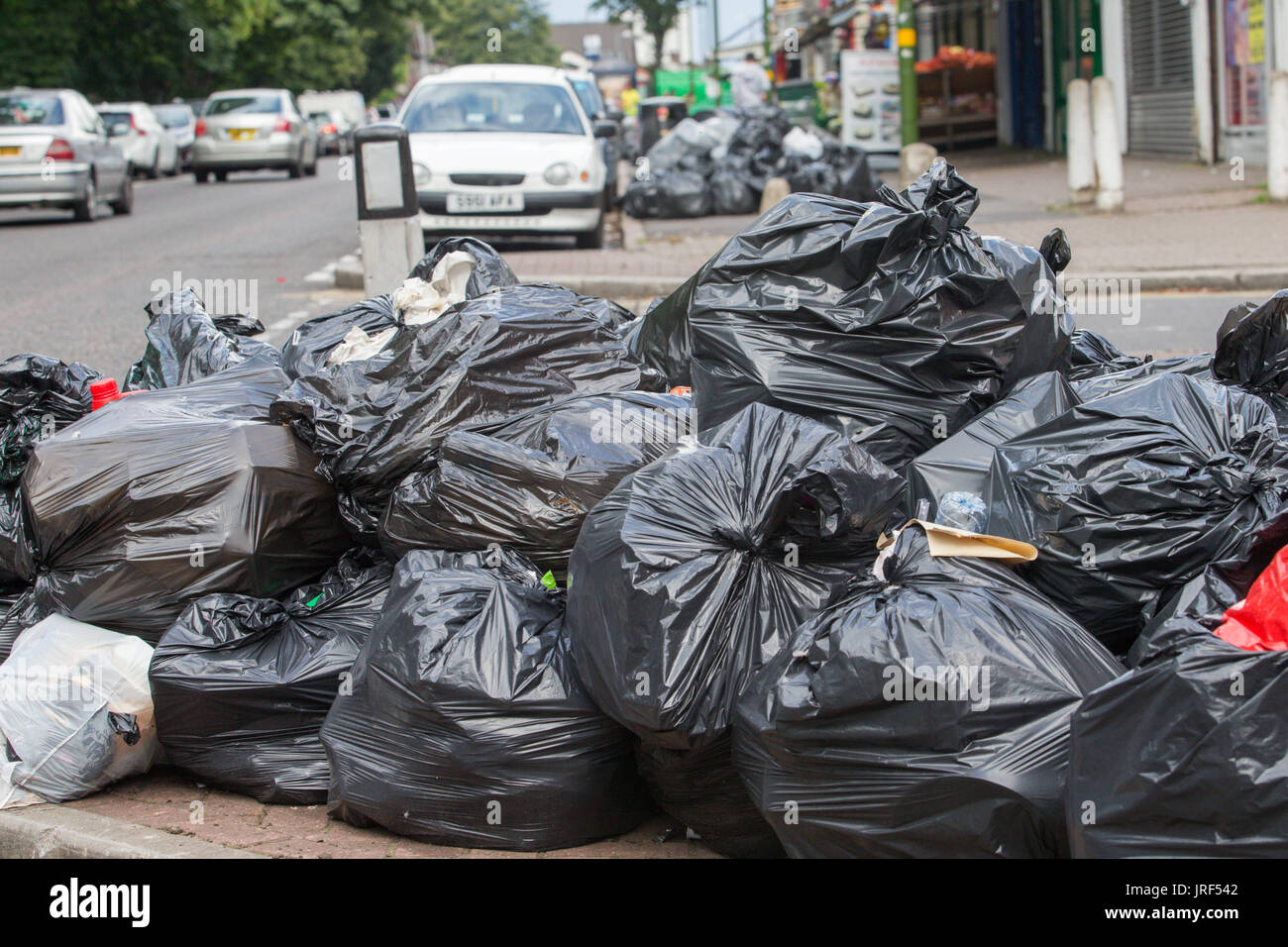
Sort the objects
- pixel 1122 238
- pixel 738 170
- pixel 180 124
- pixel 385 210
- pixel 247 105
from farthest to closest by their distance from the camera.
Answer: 1. pixel 180 124
2. pixel 247 105
3. pixel 738 170
4. pixel 1122 238
5. pixel 385 210

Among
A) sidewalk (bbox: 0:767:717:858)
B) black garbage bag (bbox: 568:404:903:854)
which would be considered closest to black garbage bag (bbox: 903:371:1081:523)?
black garbage bag (bbox: 568:404:903:854)

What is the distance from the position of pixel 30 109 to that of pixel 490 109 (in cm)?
745

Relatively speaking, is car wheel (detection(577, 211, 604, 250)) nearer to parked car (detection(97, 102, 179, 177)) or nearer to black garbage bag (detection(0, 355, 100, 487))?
black garbage bag (detection(0, 355, 100, 487))

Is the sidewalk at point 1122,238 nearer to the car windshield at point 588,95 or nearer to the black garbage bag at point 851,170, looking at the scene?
the black garbage bag at point 851,170

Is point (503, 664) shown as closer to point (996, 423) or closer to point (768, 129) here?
point (996, 423)

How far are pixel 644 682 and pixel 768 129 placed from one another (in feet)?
41.5

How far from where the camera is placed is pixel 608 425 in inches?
126

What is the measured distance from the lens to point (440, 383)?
3398 millimetres

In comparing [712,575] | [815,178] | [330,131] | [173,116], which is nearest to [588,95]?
[815,178]

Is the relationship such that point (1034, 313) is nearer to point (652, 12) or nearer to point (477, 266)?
point (477, 266)

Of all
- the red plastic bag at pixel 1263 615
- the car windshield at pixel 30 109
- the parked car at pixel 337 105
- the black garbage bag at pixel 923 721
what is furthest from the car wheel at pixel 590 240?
the parked car at pixel 337 105

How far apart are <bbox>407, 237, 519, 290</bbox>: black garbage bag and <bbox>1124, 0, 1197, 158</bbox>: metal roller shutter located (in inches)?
538

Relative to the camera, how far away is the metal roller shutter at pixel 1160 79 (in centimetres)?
1587

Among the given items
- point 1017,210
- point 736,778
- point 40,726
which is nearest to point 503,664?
point 736,778
